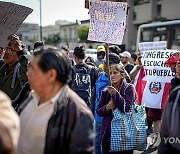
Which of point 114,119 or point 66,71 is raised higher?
point 66,71

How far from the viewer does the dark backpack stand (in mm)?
4957

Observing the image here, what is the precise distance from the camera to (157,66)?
240 inches

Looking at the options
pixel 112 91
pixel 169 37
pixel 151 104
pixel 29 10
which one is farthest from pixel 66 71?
pixel 169 37

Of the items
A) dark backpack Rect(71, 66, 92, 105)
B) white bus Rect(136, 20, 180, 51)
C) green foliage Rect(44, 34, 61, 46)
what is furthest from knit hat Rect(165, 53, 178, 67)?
green foliage Rect(44, 34, 61, 46)

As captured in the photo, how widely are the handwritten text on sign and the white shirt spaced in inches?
168

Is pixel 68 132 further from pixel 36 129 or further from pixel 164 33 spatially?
pixel 164 33

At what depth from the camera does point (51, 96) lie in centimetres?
203

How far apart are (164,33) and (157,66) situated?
7.73 m

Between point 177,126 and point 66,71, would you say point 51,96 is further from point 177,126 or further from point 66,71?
point 177,126

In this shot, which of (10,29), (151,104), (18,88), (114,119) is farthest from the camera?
(151,104)

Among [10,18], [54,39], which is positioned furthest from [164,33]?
[54,39]

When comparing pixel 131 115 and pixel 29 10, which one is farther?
pixel 29 10

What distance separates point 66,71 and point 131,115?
1620 millimetres

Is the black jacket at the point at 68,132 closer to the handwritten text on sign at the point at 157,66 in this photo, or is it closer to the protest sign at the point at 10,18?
the protest sign at the point at 10,18
